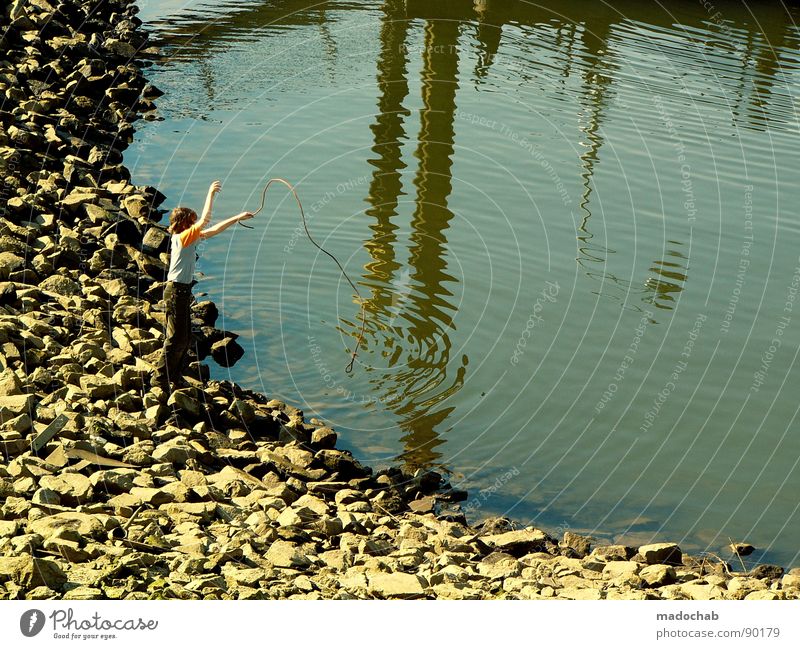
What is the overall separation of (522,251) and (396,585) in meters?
9.16

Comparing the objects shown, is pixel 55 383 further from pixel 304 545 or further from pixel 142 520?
pixel 304 545

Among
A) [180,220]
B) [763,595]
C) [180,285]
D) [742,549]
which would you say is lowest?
[742,549]

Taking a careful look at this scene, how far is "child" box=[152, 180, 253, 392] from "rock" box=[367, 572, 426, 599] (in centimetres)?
432

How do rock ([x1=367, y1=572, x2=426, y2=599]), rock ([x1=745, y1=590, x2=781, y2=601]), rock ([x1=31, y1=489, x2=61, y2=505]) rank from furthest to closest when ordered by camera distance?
rock ([x1=31, y1=489, x2=61, y2=505]) → rock ([x1=745, y1=590, x2=781, y2=601]) → rock ([x1=367, y1=572, x2=426, y2=599])

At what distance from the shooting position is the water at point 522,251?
1161cm

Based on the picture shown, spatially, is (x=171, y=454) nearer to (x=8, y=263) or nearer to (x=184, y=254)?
(x=184, y=254)

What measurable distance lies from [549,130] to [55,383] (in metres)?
12.8

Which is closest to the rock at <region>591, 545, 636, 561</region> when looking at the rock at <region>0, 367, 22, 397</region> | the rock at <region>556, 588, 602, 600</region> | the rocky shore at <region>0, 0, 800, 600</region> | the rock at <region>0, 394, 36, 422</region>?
the rocky shore at <region>0, 0, 800, 600</region>

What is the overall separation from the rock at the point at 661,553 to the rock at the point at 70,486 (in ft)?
16.2

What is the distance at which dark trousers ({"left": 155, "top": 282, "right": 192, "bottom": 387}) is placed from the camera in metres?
11.2

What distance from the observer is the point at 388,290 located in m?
15.0

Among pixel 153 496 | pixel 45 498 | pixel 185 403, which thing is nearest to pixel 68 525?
pixel 45 498

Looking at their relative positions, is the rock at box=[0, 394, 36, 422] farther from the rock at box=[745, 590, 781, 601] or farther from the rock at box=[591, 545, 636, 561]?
the rock at box=[745, 590, 781, 601]

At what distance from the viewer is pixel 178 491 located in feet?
29.7
